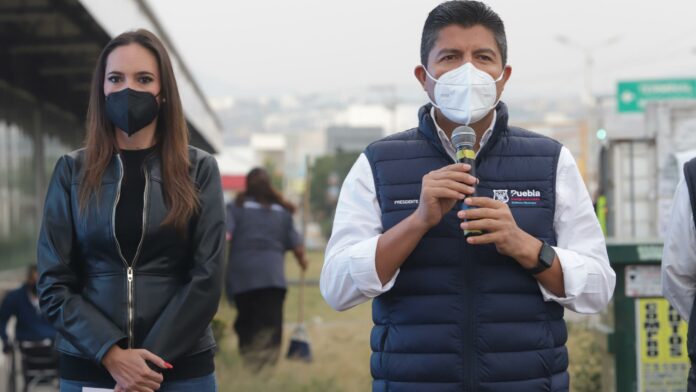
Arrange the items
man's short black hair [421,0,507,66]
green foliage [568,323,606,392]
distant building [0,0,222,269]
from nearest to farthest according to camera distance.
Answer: man's short black hair [421,0,507,66] → green foliage [568,323,606,392] → distant building [0,0,222,269]

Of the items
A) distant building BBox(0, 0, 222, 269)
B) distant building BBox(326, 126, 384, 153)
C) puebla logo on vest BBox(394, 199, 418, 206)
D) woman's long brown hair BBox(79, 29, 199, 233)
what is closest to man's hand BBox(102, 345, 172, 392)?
woman's long brown hair BBox(79, 29, 199, 233)

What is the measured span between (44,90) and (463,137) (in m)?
12.8

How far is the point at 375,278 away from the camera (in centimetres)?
291

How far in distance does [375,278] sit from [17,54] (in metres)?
10.00

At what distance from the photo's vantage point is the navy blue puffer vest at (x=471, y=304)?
2.89 m

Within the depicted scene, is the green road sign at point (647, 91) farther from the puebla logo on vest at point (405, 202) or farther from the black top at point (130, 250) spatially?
the puebla logo on vest at point (405, 202)

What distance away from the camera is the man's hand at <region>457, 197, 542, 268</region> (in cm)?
271

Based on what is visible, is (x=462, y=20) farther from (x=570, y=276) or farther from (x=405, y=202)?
(x=570, y=276)

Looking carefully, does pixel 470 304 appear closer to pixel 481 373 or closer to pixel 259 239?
pixel 481 373

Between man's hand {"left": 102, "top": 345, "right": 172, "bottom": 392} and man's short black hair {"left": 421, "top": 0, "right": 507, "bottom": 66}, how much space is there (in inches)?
49.7

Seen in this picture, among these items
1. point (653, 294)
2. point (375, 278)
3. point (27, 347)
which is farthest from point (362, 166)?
point (27, 347)

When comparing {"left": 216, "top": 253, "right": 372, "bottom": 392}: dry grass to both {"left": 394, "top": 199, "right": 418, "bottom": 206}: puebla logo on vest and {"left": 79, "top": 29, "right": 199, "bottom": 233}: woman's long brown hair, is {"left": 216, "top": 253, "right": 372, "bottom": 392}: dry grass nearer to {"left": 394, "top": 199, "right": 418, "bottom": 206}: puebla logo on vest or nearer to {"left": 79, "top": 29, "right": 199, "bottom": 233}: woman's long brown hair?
{"left": 79, "top": 29, "right": 199, "bottom": 233}: woman's long brown hair

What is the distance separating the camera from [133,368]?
3152 mm

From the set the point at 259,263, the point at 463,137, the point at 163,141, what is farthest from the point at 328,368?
the point at 463,137
